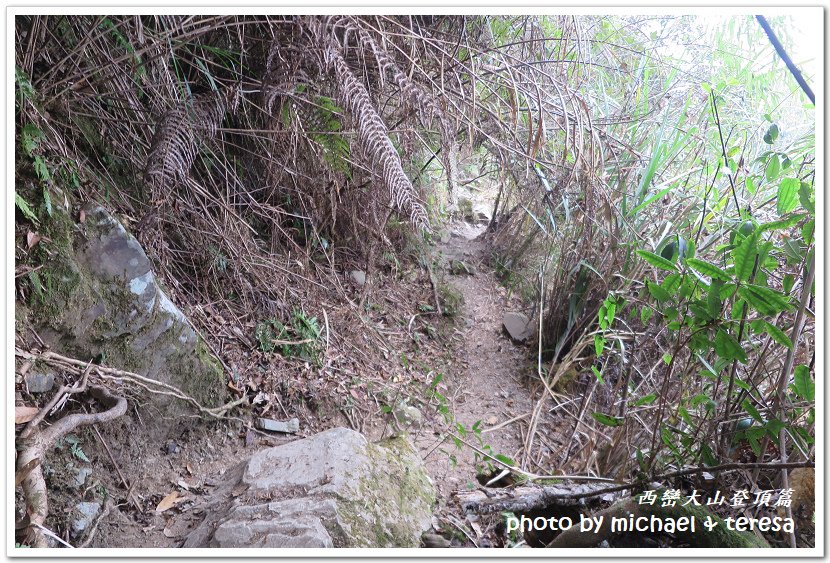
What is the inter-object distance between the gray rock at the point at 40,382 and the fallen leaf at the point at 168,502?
43 centimetres

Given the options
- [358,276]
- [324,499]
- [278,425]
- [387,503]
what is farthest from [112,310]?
[358,276]

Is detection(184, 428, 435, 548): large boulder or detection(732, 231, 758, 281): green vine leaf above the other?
detection(732, 231, 758, 281): green vine leaf

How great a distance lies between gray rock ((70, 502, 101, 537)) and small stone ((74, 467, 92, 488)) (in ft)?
0.18

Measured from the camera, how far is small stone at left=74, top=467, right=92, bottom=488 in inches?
50.1

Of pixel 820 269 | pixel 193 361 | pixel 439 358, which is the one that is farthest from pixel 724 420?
pixel 439 358

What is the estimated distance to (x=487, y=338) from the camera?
315cm

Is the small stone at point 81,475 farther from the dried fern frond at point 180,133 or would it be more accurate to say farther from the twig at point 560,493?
the twig at point 560,493

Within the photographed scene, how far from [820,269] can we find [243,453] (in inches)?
68.0

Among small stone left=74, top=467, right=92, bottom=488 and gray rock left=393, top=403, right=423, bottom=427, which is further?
gray rock left=393, top=403, right=423, bottom=427

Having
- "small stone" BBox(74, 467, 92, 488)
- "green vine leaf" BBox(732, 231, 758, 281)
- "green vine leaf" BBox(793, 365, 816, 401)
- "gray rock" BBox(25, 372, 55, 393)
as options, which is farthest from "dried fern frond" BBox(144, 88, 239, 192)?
"green vine leaf" BBox(793, 365, 816, 401)

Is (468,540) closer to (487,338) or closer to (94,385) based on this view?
(94,385)

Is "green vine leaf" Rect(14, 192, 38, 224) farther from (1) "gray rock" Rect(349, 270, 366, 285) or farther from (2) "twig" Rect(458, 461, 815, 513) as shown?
(1) "gray rock" Rect(349, 270, 366, 285)

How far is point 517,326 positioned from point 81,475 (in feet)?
7.79

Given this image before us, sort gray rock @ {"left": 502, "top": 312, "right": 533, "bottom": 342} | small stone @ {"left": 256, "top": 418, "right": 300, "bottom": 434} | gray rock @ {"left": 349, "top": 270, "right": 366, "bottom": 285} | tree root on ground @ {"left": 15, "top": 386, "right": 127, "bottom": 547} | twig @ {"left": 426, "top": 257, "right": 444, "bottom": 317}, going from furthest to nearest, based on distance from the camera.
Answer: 1. twig @ {"left": 426, "top": 257, "right": 444, "bottom": 317}
2. gray rock @ {"left": 502, "top": 312, "right": 533, "bottom": 342}
3. gray rock @ {"left": 349, "top": 270, "right": 366, "bottom": 285}
4. small stone @ {"left": 256, "top": 418, "right": 300, "bottom": 434}
5. tree root on ground @ {"left": 15, "top": 386, "right": 127, "bottom": 547}
